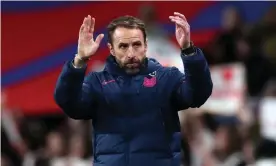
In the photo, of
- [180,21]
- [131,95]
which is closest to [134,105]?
[131,95]

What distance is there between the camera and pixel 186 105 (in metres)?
5.64

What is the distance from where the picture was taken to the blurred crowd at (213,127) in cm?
934

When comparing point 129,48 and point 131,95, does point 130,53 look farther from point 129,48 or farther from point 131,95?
point 131,95

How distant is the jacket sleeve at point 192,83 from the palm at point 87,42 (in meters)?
0.49

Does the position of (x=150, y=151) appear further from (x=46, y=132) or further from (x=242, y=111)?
(x=46, y=132)

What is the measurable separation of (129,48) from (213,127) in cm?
497

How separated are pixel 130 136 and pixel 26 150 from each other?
5.29m

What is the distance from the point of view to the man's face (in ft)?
18.3

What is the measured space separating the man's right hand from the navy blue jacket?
0.05m

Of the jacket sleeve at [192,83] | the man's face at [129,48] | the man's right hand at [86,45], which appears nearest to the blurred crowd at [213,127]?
the jacket sleeve at [192,83]

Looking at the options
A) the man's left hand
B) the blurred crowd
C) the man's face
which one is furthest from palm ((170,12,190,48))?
the blurred crowd

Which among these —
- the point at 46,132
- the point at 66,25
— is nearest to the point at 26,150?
the point at 46,132

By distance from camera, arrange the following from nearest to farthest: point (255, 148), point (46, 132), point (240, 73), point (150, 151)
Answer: point (150, 151), point (255, 148), point (240, 73), point (46, 132)

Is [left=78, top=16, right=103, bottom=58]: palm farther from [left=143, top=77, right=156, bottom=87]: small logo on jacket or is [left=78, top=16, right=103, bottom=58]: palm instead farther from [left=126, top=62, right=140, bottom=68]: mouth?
[left=143, top=77, right=156, bottom=87]: small logo on jacket
